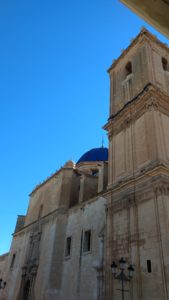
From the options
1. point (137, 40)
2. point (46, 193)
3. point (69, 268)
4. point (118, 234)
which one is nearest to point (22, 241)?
point (46, 193)

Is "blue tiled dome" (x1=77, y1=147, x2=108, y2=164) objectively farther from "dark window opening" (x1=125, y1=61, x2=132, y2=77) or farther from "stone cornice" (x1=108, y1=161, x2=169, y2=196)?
"stone cornice" (x1=108, y1=161, x2=169, y2=196)

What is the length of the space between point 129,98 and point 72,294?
506 inches

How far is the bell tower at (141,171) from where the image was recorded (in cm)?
1016

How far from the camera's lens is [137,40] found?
18.9 metres

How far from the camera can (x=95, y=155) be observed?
99.3ft

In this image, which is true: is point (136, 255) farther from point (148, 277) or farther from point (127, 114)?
point (127, 114)

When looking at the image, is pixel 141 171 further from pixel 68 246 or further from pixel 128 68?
pixel 128 68

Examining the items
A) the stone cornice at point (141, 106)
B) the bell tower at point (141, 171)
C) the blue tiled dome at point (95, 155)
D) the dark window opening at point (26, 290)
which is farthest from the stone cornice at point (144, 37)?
the dark window opening at point (26, 290)

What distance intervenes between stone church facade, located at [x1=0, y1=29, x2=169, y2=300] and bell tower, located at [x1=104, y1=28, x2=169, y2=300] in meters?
0.04

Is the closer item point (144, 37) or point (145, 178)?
point (145, 178)

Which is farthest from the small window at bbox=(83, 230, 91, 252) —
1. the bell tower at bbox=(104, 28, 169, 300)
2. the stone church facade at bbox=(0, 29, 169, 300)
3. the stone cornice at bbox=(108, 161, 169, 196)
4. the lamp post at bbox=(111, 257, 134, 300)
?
the lamp post at bbox=(111, 257, 134, 300)

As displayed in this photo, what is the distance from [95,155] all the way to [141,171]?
17.8m

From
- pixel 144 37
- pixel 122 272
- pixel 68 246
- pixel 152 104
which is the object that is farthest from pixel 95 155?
pixel 122 272

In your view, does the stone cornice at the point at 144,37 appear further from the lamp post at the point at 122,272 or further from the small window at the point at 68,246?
the lamp post at the point at 122,272
